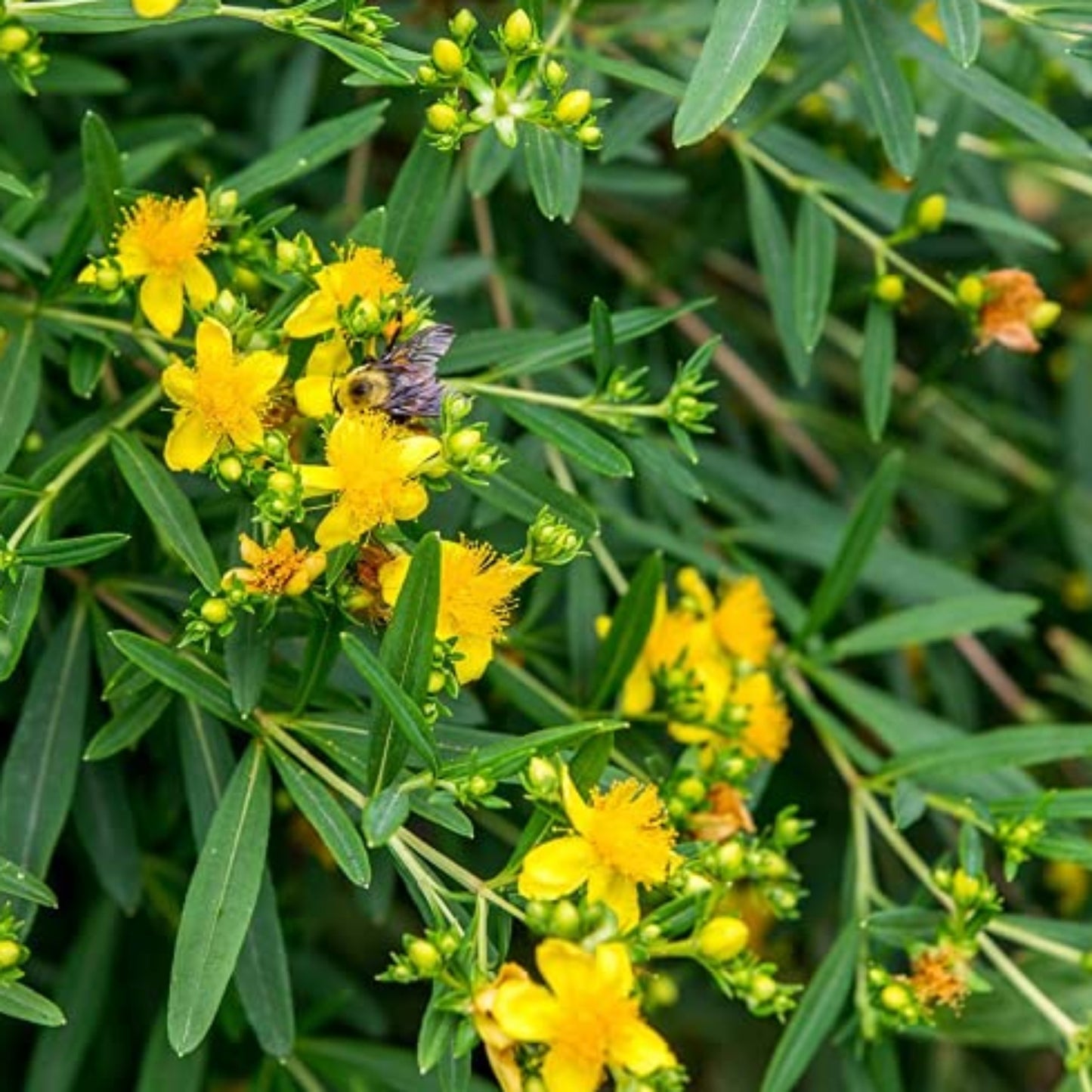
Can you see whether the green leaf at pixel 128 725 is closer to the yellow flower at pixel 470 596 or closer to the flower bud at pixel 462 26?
the yellow flower at pixel 470 596

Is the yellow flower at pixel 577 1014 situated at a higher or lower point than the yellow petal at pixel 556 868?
lower

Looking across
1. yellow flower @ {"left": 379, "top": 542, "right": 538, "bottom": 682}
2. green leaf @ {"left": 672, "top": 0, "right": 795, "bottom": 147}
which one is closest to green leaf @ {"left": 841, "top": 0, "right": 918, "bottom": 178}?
green leaf @ {"left": 672, "top": 0, "right": 795, "bottom": 147}

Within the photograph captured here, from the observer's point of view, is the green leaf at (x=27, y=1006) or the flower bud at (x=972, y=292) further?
the flower bud at (x=972, y=292)

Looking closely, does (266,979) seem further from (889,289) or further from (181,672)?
(889,289)

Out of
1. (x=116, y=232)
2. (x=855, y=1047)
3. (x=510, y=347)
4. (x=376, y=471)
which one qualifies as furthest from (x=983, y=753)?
(x=116, y=232)

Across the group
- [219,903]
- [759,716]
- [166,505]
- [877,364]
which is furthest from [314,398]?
[877,364]

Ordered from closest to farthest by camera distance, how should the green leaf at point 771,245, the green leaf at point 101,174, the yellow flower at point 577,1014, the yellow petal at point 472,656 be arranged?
the yellow flower at point 577,1014
the yellow petal at point 472,656
the green leaf at point 101,174
the green leaf at point 771,245

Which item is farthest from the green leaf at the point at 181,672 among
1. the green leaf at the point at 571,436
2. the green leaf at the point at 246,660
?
Result: the green leaf at the point at 571,436
